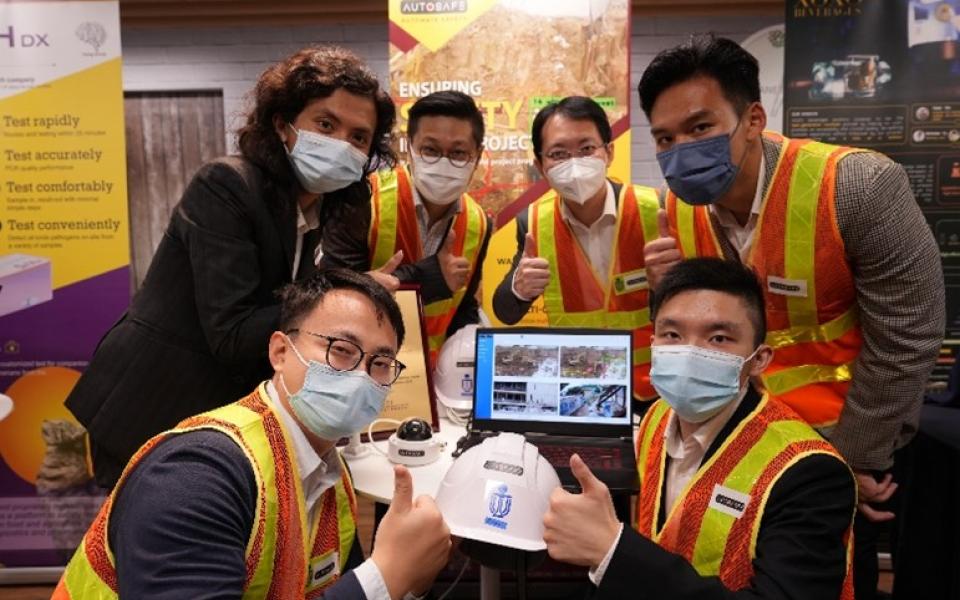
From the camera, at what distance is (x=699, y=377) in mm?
1350

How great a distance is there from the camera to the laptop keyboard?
1636 mm

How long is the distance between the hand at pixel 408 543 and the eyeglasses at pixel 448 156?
1517 millimetres

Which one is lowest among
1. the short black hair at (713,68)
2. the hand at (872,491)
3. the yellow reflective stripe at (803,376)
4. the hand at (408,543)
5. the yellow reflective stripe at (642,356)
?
the hand at (872,491)

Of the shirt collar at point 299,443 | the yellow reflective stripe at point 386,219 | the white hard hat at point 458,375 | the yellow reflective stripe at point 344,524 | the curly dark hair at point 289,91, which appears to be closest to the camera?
the shirt collar at point 299,443

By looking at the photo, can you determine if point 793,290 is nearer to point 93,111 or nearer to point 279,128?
point 279,128

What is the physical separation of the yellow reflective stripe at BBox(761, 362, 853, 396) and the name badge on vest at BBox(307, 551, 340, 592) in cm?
106

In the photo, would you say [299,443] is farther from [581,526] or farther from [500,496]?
[581,526]

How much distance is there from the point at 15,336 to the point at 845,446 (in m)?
3.10

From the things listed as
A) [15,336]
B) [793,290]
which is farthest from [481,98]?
[15,336]

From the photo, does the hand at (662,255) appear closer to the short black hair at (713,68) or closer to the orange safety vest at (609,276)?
the short black hair at (713,68)

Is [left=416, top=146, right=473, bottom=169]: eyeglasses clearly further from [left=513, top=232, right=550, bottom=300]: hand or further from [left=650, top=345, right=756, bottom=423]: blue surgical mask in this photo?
[left=650, top=345, right=756, bottom=423]: blue surgical mask

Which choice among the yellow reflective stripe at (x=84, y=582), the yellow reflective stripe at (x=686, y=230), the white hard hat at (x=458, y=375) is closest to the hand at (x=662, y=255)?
the yellow reflective stripe at (x=686, y=230)

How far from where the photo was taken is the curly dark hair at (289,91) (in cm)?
180

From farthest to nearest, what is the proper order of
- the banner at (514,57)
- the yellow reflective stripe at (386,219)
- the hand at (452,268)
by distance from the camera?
the banner at (514,57), the yellow reflective stripe at (386,219), the hand at (452,268)
